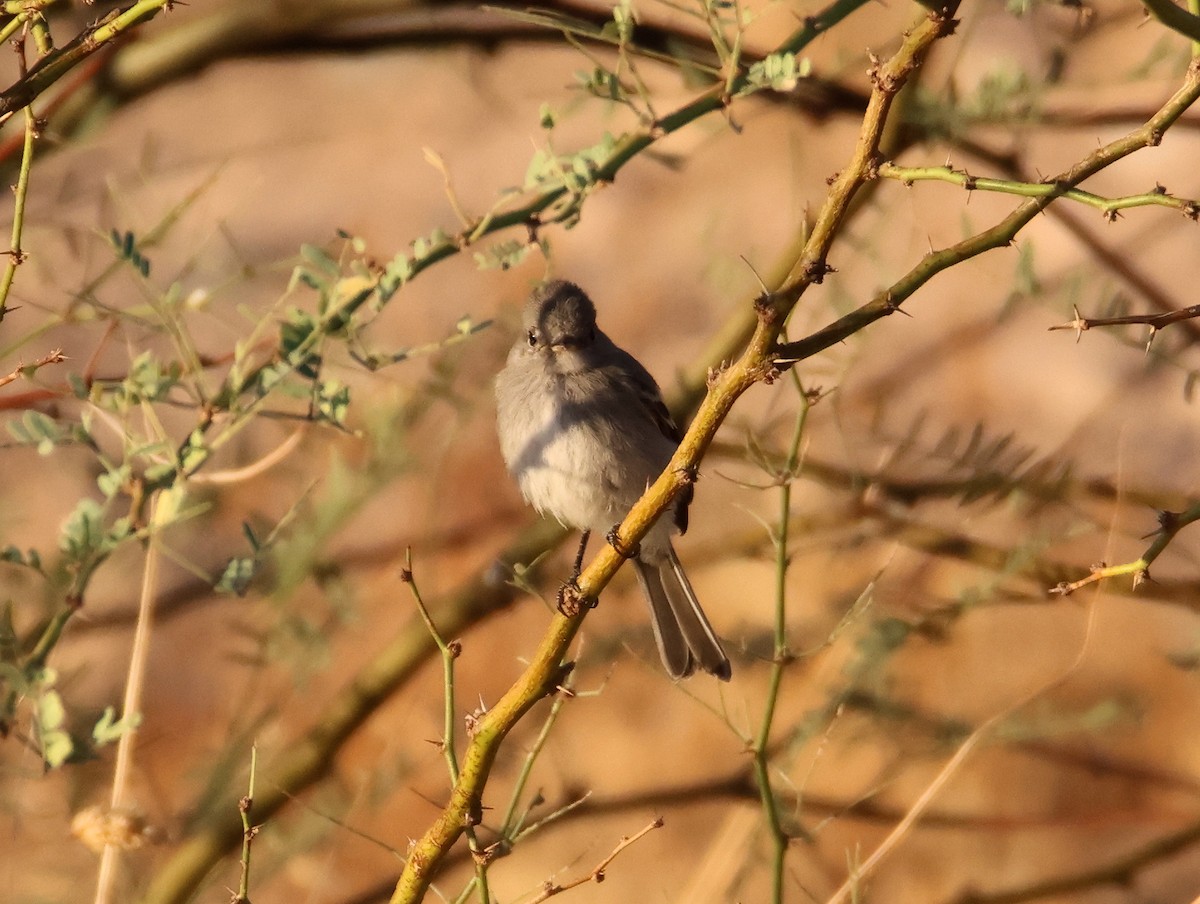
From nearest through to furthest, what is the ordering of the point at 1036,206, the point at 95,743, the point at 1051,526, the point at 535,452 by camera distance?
the point at 1036,206 → the point at 95,743 → the point at 535,452 → the point at 1051,526

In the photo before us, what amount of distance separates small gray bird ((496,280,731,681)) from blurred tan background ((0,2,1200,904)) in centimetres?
31

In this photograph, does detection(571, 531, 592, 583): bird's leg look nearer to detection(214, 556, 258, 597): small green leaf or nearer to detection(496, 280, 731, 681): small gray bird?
detection(496, 280, 731, 681): small gray bird

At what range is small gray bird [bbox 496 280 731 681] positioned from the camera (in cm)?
296

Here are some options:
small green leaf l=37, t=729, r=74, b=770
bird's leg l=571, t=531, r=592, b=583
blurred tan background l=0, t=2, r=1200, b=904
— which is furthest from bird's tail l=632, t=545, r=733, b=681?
small green leaf l=37, t=729, r=74, b=770

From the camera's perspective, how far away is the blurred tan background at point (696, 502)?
332 centimetres

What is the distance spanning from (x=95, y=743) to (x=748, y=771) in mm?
1972

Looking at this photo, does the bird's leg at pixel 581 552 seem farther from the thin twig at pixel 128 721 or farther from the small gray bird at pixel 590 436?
the thin twig at pixel 128 721

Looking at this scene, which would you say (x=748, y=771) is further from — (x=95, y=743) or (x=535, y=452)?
(x=95, y=743)

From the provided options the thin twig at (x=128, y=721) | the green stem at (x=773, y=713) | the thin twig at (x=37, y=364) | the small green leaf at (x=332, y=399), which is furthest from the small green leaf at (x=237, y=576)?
the green stem at (x=773, y=713)

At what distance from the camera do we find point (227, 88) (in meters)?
3.72

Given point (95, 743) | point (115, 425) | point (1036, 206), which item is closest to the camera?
point (1036, 206)

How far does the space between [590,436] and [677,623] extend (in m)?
0.47

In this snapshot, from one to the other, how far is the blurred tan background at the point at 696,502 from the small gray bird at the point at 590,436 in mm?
310

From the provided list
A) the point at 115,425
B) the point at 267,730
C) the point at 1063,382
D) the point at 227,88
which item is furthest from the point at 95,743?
the point at 1063,382
